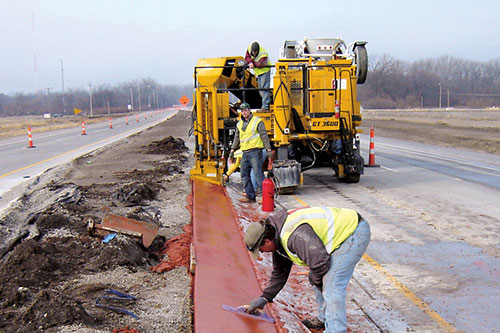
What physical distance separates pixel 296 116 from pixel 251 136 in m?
2.39

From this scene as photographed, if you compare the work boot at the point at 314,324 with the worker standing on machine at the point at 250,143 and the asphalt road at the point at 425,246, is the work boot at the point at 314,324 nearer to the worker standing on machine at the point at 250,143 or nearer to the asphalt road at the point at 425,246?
the asphalt road at the point at 425,246

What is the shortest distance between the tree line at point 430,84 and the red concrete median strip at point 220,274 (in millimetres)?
→ 98331

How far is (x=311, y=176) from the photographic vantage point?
49.9ft

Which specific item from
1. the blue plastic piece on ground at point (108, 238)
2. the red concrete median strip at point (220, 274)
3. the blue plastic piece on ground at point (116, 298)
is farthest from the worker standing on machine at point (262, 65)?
the blue plastic piece on ground at point (116, 298)

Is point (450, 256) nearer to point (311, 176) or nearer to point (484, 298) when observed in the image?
point (484, 298)

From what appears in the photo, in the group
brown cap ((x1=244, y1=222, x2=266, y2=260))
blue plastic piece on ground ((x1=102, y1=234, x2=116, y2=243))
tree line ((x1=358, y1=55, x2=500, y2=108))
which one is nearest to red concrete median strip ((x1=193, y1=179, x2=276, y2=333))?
brown cap ((x1=244, y1=222, x2=266, y2=260))

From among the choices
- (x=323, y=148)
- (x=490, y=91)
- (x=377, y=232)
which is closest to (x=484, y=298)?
(x=377, y=232)

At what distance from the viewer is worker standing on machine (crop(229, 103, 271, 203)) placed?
10.4m

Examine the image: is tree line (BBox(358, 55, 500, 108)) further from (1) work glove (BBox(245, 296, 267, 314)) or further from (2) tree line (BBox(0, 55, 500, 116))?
(1) work glove (BBox(245, 296, 267, 314))

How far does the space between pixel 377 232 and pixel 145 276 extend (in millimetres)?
4272

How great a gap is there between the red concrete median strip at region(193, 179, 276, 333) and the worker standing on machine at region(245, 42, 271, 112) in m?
3.91

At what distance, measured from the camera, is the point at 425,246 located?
7.54 m

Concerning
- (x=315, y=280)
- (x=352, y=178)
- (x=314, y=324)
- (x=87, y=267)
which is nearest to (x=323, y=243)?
(x=315, y=280)

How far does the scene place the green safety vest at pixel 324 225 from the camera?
414cm
